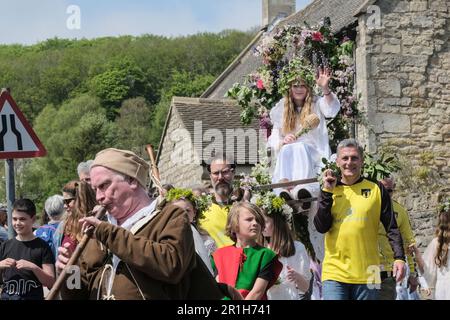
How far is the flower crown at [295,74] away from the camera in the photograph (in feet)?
33.8

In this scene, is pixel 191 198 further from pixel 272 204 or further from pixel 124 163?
pixel 124 163

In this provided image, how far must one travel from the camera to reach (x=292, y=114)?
33.1 feet

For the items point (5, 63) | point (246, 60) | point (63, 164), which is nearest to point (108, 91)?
point (5, 63)

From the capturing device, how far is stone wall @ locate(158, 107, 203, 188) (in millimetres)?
24812

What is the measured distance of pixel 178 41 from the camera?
322ft

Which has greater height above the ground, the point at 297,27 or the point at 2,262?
the point at 297,27

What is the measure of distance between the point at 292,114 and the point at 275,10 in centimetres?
2470

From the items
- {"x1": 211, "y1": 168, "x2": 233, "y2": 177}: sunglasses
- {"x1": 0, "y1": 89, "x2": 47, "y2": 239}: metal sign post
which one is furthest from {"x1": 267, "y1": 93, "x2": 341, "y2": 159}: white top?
{"x1": 0, "y1": 89, "x2": 47, "y2": 239}: metal sign post

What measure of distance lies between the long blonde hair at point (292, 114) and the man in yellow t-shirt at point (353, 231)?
8.51 ft

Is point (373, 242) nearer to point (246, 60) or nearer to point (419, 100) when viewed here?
point (419, 100)

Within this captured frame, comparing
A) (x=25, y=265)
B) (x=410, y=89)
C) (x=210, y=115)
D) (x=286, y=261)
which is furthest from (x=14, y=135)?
(x=210, y=115)

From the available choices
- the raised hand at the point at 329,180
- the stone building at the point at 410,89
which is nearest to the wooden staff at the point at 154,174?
the raised hand at the point at 329,180

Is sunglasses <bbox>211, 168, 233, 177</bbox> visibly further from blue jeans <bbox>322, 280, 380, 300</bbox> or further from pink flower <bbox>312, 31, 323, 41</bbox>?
pink flower <bbox>312, 31, 323, 41</bbox>

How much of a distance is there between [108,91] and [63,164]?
24584 millimetres
